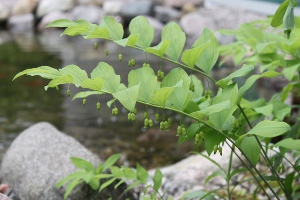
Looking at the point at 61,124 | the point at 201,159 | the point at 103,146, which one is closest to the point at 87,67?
the point at 61,124

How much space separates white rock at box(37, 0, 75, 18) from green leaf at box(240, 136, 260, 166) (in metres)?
13.6

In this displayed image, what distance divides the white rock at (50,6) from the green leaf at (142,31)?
44.4 ft

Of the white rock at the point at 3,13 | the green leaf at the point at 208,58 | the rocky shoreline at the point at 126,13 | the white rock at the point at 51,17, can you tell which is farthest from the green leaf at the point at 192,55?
the white rock at the point at 3,13

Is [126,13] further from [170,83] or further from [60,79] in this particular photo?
[60,79]

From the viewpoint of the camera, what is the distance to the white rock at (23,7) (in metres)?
14.9

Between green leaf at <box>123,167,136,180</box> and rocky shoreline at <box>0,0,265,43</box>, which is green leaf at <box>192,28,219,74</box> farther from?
rocky shoreline at <box>0,0,265,43</box>

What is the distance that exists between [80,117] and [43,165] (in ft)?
11.0

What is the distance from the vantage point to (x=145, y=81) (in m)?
1.59

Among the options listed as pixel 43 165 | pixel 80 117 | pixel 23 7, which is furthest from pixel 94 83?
pixel 23 7

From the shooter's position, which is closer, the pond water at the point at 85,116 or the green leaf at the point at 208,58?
the green leaf at the point at 208,58

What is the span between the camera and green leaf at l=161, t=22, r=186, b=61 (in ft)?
5.77

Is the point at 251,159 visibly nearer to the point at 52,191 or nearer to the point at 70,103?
the point at 52,191

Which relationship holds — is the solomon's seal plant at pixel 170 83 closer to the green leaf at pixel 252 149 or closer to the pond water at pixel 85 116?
the green leaf at pixel 252 149

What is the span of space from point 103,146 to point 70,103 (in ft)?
5.92
